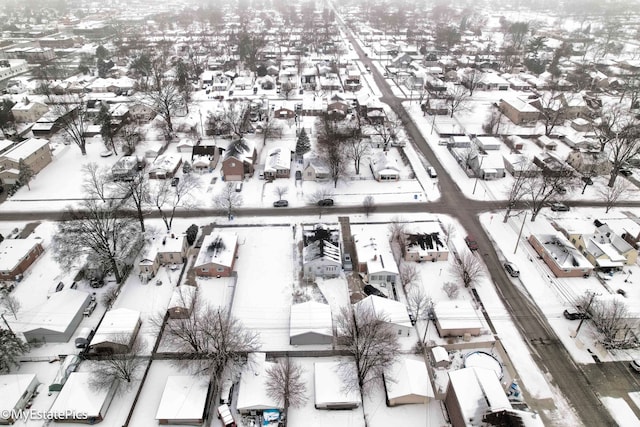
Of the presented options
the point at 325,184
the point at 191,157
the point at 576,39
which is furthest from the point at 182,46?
the point at 576,39

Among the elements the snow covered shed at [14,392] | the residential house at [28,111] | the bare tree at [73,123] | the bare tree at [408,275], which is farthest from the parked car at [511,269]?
the residential house at [28,111]

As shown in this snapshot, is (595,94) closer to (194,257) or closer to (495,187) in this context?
(495,187)

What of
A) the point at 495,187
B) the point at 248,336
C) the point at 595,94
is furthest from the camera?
the point at 595,94

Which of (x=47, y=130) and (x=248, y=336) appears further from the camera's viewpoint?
(x=47, y=130)

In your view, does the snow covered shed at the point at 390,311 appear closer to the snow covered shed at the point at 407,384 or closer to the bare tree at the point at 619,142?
the snow covered shed at the point at 407,384

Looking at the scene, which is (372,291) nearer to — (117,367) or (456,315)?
(456,315)

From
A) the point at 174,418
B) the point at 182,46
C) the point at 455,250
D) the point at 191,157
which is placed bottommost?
the point at 174,418

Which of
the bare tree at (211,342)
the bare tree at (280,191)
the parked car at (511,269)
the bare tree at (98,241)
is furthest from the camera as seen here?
the bare tree at (280,191)

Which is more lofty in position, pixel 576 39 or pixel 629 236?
pixel 576 39
